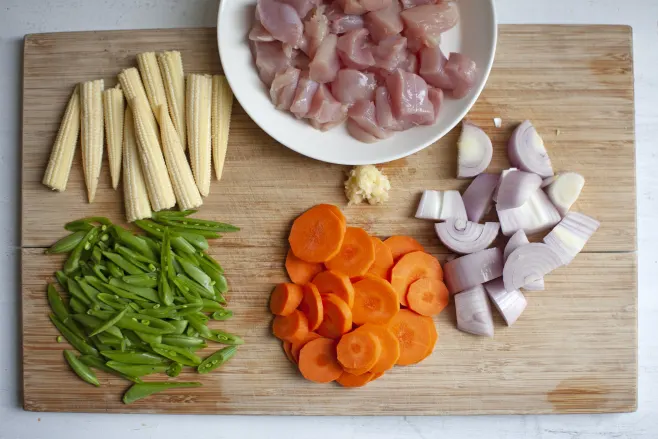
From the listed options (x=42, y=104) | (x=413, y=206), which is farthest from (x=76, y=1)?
(x=413, y=206)

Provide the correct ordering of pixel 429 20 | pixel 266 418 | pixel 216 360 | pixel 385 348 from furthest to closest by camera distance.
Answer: pixel 266 418
pixel 216 360
pixel 385 348
pixel 429 20

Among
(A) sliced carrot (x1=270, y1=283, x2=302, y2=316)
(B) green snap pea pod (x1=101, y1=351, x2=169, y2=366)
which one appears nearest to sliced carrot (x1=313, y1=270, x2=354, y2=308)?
(A) sliced carrot (x1=270, y1=283, x2=302, y2=316)

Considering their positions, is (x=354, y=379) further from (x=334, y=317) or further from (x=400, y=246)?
(x=400, y=246)

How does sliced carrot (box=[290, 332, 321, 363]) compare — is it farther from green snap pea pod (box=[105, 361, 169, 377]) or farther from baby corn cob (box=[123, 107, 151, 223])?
baby corn cob (box=[123, 107, 151, 223])

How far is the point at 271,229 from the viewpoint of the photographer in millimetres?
2785

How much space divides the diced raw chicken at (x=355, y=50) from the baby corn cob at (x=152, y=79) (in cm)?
91

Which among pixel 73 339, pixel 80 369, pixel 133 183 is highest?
pixel 133 183

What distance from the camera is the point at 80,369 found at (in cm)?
272

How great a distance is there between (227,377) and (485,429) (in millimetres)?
1325

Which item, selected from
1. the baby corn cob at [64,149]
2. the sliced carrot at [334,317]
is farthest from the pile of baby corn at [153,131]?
the sliced carrot at [334,317]

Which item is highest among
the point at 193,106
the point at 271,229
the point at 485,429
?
the point at 193,106

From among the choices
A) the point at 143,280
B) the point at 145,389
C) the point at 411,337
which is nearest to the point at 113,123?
the point at 143,280

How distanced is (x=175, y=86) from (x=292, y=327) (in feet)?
4.29

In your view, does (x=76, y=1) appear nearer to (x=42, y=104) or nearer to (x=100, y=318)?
(x=42, y=104)
